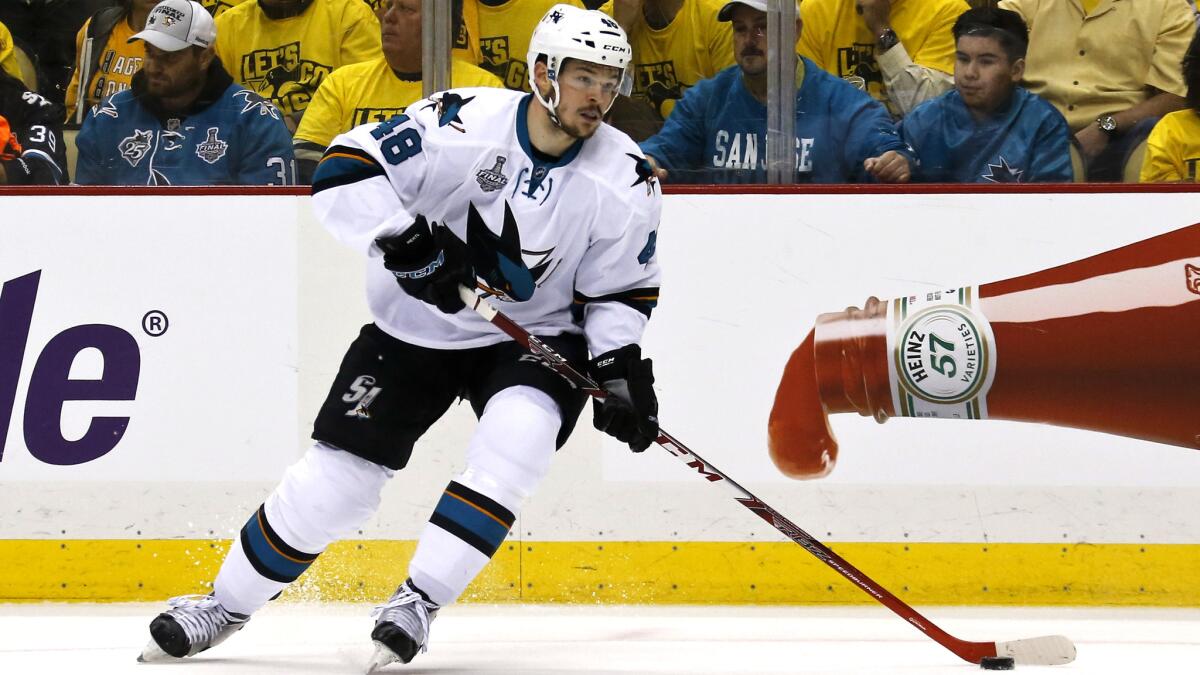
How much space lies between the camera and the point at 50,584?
3.87 metres

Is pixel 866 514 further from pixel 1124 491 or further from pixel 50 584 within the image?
pixel 50 584

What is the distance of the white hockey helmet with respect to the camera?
2768 mm

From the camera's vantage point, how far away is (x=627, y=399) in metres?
2.81

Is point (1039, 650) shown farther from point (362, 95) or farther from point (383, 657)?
point (362, 95)

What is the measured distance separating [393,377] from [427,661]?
570mm

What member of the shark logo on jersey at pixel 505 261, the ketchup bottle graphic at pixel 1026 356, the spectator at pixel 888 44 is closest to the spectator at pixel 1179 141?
the ketchup bottle graphic at pixel 1026 356

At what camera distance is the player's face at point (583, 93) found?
2.78 metres

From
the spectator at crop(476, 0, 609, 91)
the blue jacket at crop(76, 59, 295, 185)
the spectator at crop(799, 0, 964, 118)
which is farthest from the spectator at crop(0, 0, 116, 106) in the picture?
the spectator at crop(799, 0, 964, 118)

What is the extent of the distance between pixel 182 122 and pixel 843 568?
2.12 m

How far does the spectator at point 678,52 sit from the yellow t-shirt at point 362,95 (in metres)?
0.39

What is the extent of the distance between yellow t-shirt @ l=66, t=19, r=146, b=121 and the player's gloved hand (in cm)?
183

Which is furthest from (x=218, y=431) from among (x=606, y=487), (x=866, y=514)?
(x=866, y=514)

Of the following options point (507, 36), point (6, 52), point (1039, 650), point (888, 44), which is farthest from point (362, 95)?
point (1039, 650)

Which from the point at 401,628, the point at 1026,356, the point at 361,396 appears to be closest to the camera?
the point at 401,628
